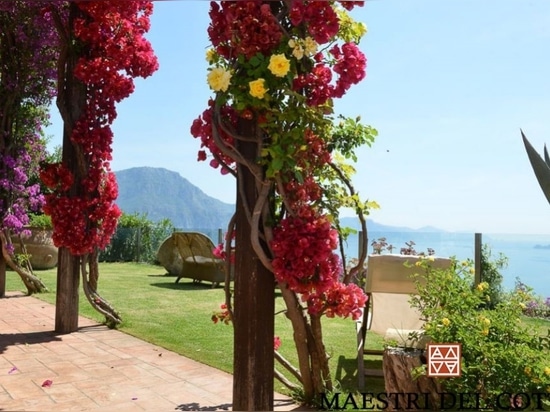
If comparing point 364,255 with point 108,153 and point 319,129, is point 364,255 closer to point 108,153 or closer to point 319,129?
point 319,129

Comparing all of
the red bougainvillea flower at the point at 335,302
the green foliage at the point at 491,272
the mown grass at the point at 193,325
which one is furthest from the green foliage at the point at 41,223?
the red bougainvillea flower at the point at 335,302

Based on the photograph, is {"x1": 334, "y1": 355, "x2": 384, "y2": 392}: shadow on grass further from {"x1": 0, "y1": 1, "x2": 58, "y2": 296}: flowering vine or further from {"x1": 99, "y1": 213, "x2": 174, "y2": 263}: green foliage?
{"x1": 99, "y1": 213, "x2": 174, "y2": 263}: green foliage

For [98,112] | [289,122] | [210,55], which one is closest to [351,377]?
[289,122]

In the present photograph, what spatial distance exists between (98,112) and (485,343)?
4.35m

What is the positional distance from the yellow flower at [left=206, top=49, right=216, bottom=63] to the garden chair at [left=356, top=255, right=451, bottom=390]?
193 cm

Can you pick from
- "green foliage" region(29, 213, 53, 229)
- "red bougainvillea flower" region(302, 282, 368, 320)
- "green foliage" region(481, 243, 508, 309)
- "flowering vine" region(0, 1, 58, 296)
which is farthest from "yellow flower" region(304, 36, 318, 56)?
"green foliage" region(29, 213, 53, 229)

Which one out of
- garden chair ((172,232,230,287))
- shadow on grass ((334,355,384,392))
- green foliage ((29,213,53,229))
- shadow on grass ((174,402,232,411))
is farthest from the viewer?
green foliage ((29,213,53,229))

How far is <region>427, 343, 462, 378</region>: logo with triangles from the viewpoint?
2.97m

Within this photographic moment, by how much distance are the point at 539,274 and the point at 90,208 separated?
5889mm

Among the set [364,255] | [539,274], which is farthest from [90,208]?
[539,274]

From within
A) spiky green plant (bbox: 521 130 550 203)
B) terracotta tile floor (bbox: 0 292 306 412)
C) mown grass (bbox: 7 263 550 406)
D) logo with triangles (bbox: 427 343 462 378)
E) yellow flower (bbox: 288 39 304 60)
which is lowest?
terracotta tile floor (bbox: 0 292 306 412)

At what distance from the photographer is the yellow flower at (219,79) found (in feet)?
8.75

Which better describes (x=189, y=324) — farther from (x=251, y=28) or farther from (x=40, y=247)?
(x=40, y=247)

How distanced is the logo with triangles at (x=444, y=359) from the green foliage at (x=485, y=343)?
5 centimetres
